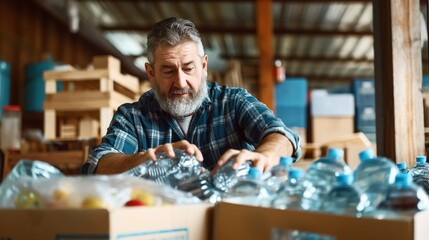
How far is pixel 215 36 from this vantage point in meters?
10.5

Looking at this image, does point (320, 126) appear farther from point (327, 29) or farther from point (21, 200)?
point (21, 200)

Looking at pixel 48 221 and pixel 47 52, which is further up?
pixel 47 52

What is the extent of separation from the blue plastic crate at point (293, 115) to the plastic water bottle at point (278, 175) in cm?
502

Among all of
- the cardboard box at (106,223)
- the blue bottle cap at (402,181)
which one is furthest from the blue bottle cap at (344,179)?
the cardboard box at (106,223)

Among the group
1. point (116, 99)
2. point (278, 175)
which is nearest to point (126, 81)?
point (116, 99)

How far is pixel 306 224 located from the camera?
120 cm

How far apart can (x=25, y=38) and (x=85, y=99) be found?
284 cm

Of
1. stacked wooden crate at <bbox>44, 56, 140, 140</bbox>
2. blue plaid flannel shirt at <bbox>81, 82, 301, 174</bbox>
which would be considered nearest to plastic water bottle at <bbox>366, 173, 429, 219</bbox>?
blue plaid flannel shirt at <bbox>81, 82, 301, 174</bbox>

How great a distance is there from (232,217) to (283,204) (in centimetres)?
14

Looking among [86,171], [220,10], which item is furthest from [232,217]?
[220,10]

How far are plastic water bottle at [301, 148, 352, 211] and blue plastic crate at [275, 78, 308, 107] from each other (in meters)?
5.24

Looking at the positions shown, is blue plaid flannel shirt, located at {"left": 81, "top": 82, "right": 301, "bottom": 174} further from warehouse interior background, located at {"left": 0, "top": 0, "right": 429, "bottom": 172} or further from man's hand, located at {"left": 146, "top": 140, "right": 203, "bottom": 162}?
warehouse interior background, located at {"left": 0, "top": 0, "right": 429, "bottom": 172}

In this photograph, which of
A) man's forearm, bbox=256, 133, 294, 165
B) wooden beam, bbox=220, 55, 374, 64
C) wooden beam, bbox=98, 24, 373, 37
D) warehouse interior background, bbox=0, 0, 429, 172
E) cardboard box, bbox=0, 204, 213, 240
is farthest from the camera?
wooden beam, bbox=220, 55, 374, 64

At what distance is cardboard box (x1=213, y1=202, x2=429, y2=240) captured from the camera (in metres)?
1.09
